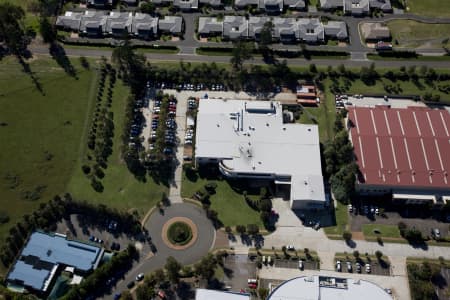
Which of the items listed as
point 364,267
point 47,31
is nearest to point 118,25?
point 47,31

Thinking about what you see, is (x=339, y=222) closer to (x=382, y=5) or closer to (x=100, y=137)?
(x=100, y=137)

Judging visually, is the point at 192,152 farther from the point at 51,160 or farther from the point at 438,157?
the point at 438,157

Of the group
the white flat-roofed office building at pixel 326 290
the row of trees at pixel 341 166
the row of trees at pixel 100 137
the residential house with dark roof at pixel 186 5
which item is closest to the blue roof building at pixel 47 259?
the row of trees at pixel 100 137

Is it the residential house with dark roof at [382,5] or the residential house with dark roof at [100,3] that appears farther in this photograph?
the residential house with dark roof at [100,3]

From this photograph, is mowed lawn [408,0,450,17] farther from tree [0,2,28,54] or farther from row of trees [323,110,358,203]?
tree [0,2,28,54]

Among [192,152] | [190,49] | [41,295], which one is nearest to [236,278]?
[192,152]

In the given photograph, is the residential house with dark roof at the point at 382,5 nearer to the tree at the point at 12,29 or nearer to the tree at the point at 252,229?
the tree at the point at 252,229
